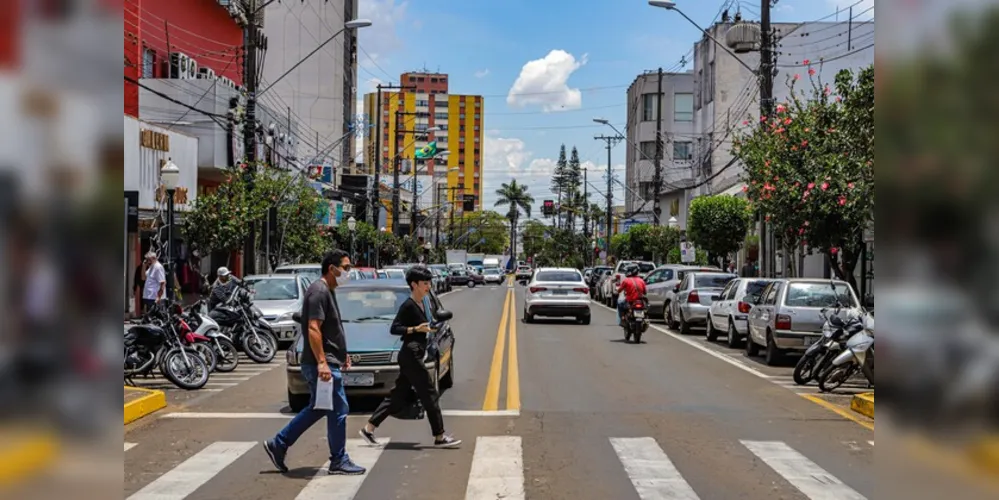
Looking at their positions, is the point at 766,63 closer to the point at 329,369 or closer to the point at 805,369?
the point at 805,369

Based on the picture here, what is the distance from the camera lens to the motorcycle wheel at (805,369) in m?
15.4

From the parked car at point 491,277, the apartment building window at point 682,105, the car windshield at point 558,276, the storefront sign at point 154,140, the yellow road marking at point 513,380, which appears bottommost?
the parked car at point 491,277

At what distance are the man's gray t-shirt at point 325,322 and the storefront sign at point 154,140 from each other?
2110 cm

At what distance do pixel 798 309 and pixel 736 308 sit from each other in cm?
429

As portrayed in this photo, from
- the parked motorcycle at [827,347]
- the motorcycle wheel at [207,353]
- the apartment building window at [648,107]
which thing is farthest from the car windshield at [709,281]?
the apartment building window at [648,107]

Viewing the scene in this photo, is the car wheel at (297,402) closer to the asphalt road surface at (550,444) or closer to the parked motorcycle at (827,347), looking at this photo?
the asphalt road surface at (550,444)

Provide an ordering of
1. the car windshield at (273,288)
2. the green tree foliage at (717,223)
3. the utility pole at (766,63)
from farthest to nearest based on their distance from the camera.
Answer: the green tree foliage at (717,223)
the utility pole at (766,63)
the car windshield at (273,288)

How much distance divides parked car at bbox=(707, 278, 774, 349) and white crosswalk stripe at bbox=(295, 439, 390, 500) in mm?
12223

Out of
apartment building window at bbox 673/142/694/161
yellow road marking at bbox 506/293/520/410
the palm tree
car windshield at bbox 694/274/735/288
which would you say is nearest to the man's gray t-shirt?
yellow road marking at bbox 506/293/520/410

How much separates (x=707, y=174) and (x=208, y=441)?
180 feet

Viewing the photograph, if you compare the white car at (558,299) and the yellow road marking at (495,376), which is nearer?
the yellow road marking at (495,376)

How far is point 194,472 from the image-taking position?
877cm

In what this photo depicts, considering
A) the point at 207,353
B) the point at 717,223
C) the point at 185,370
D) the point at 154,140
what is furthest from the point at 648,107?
the point at 185,370
